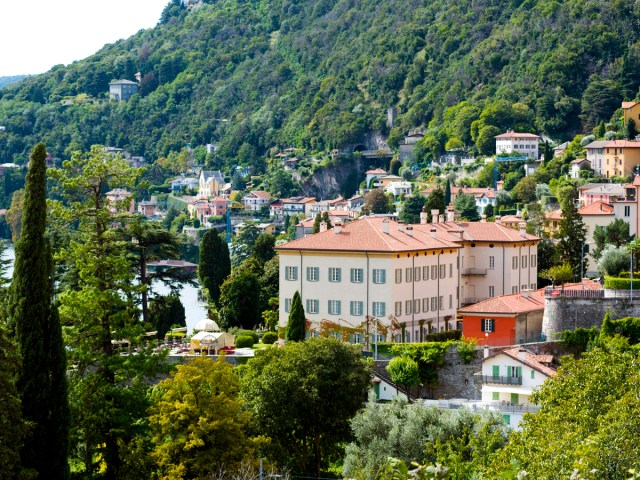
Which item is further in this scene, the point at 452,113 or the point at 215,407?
the point at 452,113

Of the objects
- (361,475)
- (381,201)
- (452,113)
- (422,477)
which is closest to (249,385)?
(361,475)

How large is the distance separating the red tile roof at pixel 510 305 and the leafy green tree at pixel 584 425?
59.0 feet

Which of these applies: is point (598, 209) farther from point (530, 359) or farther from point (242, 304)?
point (530, 359)

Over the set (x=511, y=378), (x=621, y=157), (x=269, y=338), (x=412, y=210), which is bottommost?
(x=269, y=338)

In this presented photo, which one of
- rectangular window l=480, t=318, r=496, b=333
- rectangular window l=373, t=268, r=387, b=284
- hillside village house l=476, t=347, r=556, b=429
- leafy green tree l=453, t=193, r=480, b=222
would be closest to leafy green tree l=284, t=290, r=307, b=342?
rectangular window l=373, t=268, r=387, b=284

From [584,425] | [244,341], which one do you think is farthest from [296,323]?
[584,425]

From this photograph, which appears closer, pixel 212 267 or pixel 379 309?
pixel 379 309

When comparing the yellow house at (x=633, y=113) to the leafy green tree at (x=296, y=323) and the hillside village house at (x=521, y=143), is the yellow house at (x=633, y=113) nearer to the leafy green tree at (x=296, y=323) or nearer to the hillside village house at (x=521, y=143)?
the hillside village house at (x=521, y=143)

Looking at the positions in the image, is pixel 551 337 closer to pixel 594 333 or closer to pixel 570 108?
pixel 594 333

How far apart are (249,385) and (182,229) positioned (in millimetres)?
140692

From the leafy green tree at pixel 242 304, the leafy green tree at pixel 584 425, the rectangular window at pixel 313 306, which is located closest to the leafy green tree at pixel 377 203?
the leafy green tree at pixel 242 304

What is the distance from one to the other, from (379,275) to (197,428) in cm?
2160

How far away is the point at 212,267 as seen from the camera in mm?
80625

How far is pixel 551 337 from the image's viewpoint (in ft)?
178
